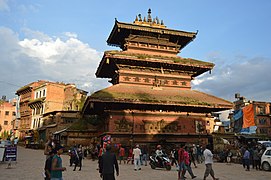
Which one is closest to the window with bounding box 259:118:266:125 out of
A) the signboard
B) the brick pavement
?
the brick pavement

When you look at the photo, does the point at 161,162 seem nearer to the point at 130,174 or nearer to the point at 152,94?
the point at 130,174

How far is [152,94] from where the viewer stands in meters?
23.1

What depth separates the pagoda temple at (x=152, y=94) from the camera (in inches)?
858

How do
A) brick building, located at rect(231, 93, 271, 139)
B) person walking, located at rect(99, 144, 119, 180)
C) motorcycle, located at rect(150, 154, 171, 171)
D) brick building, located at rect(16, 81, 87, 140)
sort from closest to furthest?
1. person walking, located at rect(99, 144, 119, 180)
2. motorcycle, located at rect(150, 154, 171, 171)
3. brick building, located at rect(231, 93, 271, 139)
4. brick building, located at rect(16, 81, 87, 140)

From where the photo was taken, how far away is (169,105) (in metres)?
22.2

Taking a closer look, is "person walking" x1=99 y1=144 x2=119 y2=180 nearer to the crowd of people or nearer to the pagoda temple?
the crowd of people

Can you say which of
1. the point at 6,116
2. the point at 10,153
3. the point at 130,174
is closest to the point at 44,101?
the point at 6,116

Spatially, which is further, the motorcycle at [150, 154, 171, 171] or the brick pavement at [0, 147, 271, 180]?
the motorcycle at [150, 154, 171, 171]

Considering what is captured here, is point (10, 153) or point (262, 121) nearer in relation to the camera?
point (10, 153)

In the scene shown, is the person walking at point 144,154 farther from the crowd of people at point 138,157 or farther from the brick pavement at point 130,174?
the brick pavement at point 130,174

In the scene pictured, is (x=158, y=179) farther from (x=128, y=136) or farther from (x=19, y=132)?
(x=19, y=132)

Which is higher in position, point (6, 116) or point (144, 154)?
point (6, 116)

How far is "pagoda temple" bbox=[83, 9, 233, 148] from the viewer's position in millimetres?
21781

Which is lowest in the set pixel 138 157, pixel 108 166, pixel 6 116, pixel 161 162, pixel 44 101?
pixel 161 162
